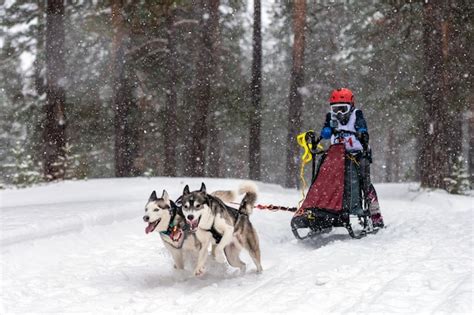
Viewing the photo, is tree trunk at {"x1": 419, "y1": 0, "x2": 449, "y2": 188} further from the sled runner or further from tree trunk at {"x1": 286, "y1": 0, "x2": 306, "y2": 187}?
tree trunk at {"x1": 286, "y1": 0, "x2": 306, "y2": 187}

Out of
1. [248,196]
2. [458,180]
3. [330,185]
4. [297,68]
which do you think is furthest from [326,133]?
[297,68]

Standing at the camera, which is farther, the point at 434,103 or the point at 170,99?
the point at 170,99

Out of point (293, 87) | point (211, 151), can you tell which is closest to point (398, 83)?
point (293, 87)

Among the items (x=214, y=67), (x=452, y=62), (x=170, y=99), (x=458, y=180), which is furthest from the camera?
(x=170, y=99)

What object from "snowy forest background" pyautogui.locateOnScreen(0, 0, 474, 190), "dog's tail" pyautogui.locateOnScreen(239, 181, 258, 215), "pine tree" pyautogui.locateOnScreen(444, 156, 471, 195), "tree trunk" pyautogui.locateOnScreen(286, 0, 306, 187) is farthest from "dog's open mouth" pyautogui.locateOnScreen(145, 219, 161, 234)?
"tree trunk" pyautogui.locateOnScreen(286, 0, 306, 187)

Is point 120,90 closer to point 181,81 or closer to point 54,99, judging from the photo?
point 54,99

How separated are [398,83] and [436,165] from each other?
12.1 metres

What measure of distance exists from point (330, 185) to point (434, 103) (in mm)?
6347

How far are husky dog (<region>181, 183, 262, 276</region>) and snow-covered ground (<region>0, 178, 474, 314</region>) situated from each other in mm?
265

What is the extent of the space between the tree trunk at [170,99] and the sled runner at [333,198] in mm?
12379

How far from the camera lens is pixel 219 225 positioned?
5.83 metres

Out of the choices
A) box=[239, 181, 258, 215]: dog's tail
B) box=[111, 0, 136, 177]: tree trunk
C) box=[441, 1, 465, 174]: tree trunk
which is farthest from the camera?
box=[111, 0, 136, 177]: tree trunk

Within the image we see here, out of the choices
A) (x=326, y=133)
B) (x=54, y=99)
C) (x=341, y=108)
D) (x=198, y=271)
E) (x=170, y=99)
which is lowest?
(x=198, y=271)

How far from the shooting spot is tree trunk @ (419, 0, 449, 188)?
12836mm
